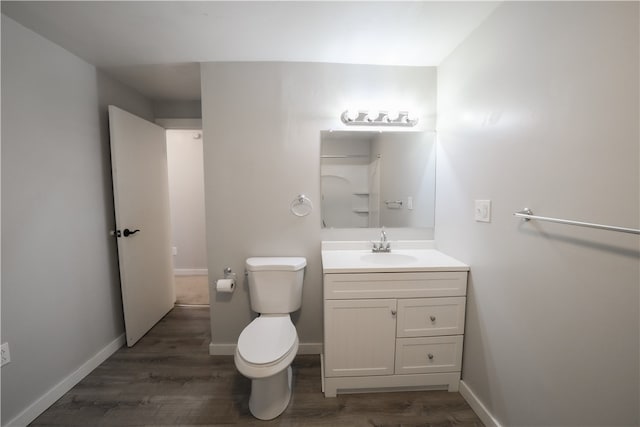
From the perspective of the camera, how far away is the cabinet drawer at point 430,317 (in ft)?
4.77

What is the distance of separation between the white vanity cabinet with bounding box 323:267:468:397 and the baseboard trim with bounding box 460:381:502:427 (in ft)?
0.22

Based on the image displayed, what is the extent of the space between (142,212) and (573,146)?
9.24ft

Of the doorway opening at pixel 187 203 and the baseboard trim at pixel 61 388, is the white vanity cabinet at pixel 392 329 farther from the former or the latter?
the doorway opening at pixel 187 203

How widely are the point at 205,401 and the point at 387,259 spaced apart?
1.50 m

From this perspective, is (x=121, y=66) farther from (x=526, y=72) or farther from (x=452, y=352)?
(x=452, y=352)

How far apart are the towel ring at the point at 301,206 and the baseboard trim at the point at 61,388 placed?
1.80 meters

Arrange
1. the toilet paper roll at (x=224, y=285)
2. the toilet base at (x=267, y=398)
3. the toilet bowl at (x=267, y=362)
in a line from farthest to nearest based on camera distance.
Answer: the toilet paper roll at (x=224, y=285) → the toilet base at (x=267, y=398) → the toilet bowl at (x=267, y=362)

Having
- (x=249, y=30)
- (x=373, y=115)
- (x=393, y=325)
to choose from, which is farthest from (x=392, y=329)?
(x=249, y=30)

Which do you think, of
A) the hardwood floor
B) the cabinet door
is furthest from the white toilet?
the cabinet door

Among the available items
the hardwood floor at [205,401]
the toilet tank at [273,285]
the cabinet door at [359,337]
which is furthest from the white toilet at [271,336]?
the cabinet door at [359,337]

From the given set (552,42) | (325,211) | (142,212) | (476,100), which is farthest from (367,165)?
(142,212)

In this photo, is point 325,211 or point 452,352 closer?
point 452,352

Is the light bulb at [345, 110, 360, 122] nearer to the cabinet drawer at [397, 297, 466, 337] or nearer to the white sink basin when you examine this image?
the white sink basin

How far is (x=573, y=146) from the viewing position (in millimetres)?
881
